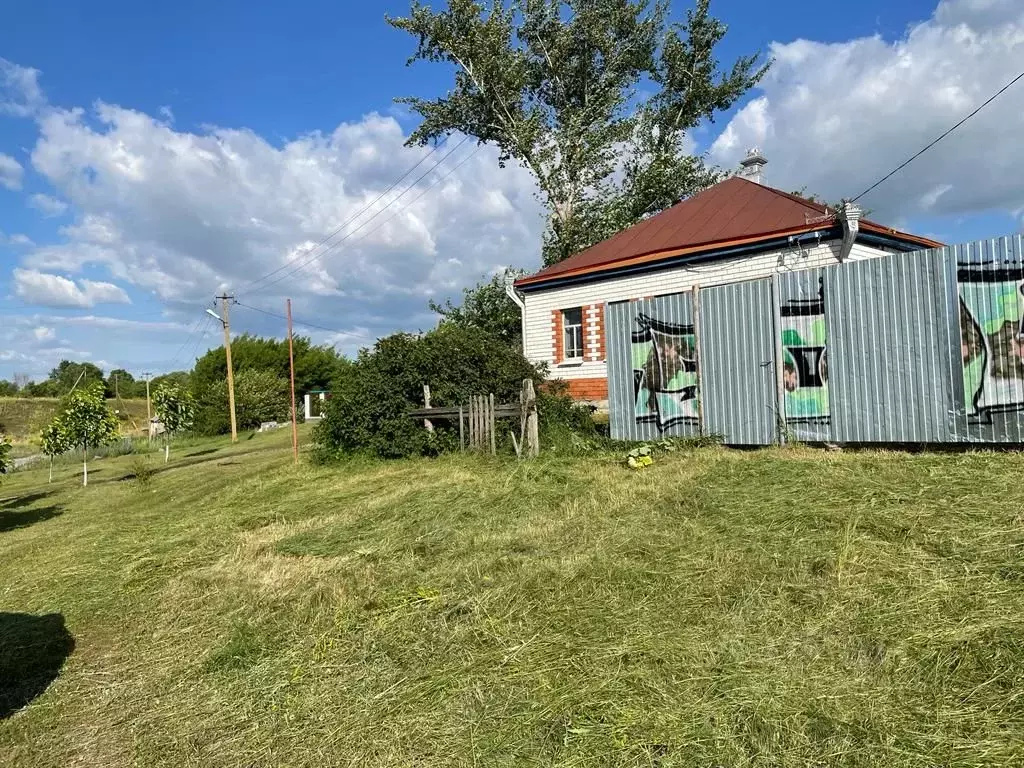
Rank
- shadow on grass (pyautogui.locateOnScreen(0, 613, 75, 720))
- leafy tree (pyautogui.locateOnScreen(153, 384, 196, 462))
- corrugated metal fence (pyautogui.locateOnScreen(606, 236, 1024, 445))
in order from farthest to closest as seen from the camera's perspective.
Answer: leafy tree (pyautogui.locateOnScreen(153, 384, 196, 462)) → corrugated metal fence (pyautogui.locateOnScreen(606, 236, 1024, 445)) → shadow on grass (pyautogui.locateOnScreen(0, 613, 75, 720))

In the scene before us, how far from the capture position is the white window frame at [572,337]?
17.2m

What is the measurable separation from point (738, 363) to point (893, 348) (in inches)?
76.4

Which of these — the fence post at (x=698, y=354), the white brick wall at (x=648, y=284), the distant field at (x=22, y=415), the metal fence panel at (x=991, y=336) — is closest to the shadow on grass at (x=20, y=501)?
the white brick wall at (x=648, y=284)

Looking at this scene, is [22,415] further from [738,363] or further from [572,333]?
[738,363]

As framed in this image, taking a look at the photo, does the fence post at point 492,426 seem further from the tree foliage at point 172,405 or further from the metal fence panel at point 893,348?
the tree foliage at point 172,405

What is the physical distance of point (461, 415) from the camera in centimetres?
1226

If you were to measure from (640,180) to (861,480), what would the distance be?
837 inches

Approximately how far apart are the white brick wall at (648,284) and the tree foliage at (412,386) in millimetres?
3470

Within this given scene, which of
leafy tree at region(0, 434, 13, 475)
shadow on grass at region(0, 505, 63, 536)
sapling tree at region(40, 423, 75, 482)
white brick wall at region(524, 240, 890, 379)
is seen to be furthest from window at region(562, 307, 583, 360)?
sapling tree at region(40, 423, 75, 482)

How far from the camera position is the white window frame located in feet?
56.4

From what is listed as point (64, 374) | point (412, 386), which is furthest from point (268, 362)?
point (64, 374)

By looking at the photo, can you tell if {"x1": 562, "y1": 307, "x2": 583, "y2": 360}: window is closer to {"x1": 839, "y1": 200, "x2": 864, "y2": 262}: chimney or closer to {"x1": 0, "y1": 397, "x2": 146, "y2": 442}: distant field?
{"x1": 839, "y1": 200, "x2": 864, "y2": 262}: chimney

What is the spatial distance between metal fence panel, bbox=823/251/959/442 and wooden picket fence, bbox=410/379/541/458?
14.6 ft

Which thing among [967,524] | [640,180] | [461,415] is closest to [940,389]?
[967,524]
